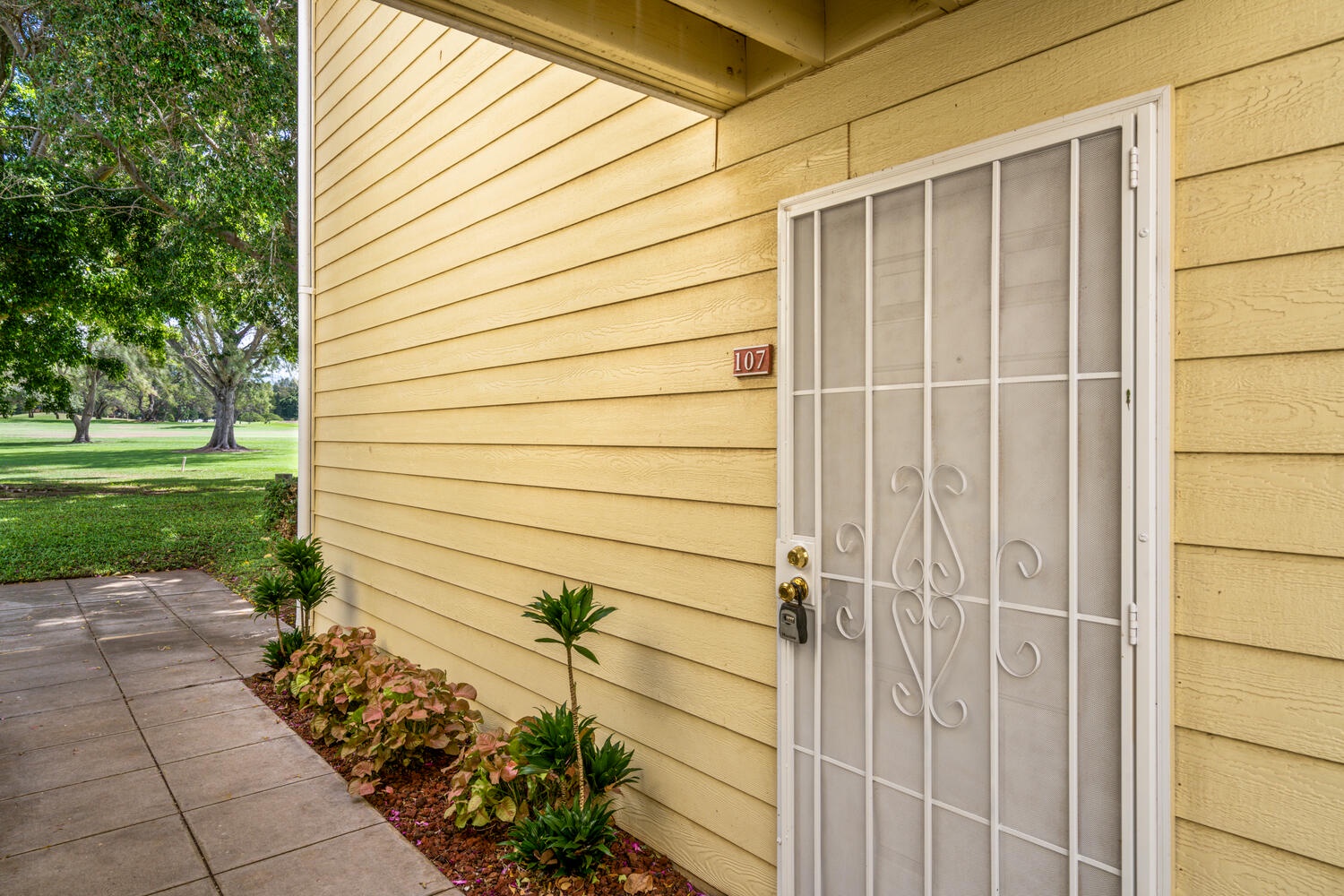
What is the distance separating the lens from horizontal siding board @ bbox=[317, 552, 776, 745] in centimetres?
227

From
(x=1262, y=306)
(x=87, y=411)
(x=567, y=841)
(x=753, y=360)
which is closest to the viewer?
(x=1262, y=306)

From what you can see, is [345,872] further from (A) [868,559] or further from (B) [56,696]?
(B) [56,696]

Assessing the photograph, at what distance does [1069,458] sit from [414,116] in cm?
386

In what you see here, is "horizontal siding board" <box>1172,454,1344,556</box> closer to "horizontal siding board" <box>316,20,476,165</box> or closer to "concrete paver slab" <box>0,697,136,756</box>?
"horizontal siding board" <box>316,20,476,165</box>

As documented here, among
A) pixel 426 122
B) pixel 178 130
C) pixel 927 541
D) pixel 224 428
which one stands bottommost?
pixel 927 541

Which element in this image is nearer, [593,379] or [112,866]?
[112,866]

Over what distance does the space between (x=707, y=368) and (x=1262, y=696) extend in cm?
158

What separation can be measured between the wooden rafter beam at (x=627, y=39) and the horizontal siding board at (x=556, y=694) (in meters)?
1.96

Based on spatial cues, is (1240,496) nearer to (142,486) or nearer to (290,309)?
(290,309)

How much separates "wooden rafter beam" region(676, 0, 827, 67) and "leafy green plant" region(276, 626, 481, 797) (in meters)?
2.89

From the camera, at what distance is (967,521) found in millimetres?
1731

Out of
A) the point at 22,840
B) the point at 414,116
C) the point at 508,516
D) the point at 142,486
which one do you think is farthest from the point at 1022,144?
the point at 142,486

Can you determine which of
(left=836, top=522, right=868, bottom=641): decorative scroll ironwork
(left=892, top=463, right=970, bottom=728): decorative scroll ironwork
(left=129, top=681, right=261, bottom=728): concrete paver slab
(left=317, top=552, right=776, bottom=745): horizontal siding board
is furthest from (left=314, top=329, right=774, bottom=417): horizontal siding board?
(left=129, top=681, right=261, bottom=728): concrete paver slab

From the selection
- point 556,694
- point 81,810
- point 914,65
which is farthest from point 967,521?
point 81,810
